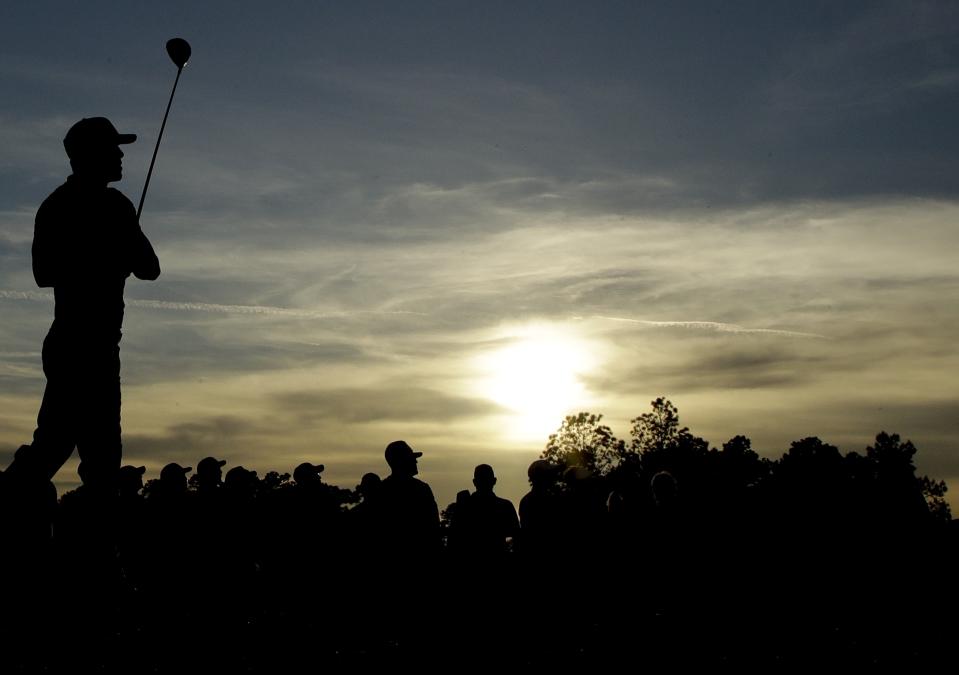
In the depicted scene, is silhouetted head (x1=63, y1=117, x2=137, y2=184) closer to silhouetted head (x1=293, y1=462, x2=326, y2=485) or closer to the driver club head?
the driver club head

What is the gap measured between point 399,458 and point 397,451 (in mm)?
80

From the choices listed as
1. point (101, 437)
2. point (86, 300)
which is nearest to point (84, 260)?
point (86, 300)

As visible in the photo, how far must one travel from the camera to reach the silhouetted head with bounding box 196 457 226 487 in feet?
36.5

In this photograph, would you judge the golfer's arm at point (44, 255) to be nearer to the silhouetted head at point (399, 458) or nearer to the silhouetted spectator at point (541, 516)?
the silhouetted head at point (399, 458)

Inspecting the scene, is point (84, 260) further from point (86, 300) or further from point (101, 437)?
point (101, 437)

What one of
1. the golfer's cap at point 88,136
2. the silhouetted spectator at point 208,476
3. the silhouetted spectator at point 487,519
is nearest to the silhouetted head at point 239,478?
the silhouetted spectator at point 208,476

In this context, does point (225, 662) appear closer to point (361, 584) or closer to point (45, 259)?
point (45, 259)

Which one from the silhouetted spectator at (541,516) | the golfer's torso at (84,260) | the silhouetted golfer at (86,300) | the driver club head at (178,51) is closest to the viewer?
the silhouetted golfer at (86,300)

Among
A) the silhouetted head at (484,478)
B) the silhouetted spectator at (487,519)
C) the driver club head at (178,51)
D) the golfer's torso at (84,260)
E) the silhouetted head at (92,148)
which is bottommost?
the silhouetted spectator at (487,519)

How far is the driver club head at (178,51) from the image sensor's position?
8.27 metres

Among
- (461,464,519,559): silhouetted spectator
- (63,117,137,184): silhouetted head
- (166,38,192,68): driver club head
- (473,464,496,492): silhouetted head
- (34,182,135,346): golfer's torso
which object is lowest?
(461,464,519,559): silhouetted spectator

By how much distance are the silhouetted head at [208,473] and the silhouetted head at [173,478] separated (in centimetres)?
19

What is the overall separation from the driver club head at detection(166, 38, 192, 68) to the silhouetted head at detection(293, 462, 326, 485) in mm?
5267

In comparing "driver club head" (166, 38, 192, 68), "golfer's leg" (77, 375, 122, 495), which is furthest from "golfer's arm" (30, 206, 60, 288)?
"driver club head" (166, 38, 192, 68)
